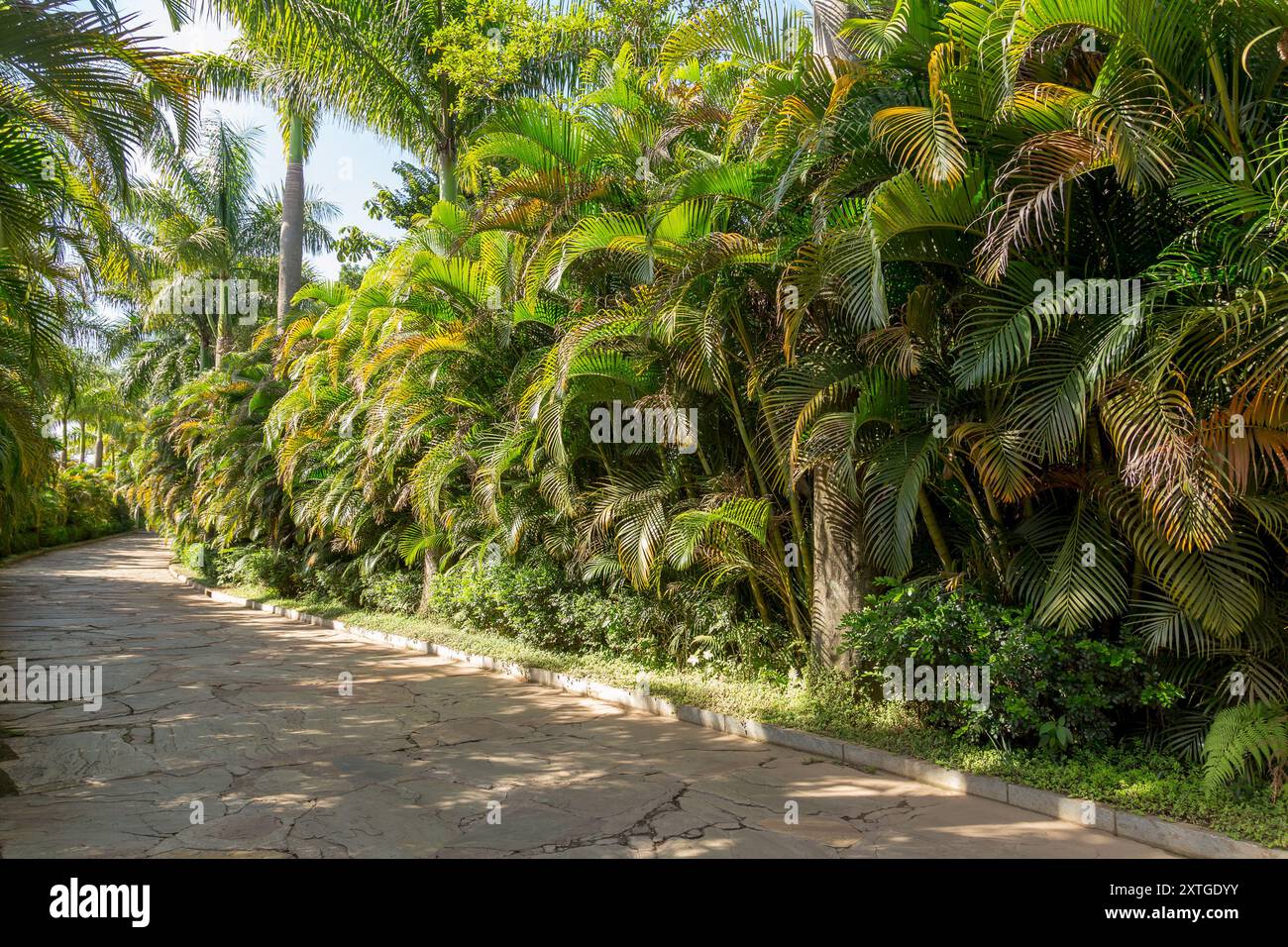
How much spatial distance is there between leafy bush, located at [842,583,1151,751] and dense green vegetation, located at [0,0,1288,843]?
28 millimetres

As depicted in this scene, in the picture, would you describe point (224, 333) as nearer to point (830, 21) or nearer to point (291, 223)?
point (291, 223)

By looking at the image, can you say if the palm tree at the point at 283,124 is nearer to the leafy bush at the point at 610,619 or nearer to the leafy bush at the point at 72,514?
the leafy bush at the point at 72,514

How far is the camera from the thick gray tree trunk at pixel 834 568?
6578 millimetres

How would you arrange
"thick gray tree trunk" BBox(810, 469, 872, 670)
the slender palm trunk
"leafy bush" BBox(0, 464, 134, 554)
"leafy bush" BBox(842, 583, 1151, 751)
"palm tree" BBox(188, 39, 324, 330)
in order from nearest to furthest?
1. "leafy bush" BBox(842, 583, 1151, 751)
2. "thick gray tree trunk" BBox(810, 469, 872, 670)
3. the slender palm trunk
4. "palm tree" BBox(188, 39, 324, 330)
5. "leafy bush" BBox(0, 464, 134, 554)

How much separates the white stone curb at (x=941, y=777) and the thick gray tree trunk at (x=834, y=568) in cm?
86

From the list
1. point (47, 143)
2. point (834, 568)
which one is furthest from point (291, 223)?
point (834, 568)

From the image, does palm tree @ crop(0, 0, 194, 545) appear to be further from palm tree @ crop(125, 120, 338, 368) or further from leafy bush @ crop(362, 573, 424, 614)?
palm tree @ crop(125, 120, 338, 368)

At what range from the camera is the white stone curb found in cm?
411

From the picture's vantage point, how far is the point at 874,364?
5.71 meters

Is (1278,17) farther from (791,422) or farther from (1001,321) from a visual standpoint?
(791,422)

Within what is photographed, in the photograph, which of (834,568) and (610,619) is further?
(610,619)

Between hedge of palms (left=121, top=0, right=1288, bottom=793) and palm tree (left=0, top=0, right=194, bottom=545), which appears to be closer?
hedge of palms (left=121, top=0, right=1288, bottom=793)

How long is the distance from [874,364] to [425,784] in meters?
4.00

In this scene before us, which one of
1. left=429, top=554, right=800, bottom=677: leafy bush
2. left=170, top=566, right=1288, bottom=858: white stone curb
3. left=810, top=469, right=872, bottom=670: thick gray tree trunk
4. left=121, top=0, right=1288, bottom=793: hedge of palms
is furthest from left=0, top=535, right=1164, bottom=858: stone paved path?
left=121, top=0, right=1288, bottom=793: hedge of palms
